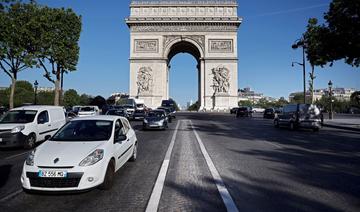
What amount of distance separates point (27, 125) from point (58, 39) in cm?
2046

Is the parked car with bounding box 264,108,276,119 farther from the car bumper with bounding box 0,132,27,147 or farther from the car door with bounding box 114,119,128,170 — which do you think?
the car door with bounding box 114,119,128,170

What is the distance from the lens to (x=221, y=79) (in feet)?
175

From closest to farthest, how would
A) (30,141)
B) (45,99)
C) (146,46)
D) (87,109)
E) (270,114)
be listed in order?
(30,141), (87,109), (270,114), (146,46), (45,99)

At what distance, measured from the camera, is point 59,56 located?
1180 inches

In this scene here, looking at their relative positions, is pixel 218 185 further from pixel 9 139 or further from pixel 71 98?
pixel 71 98

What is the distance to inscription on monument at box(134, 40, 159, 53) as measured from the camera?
5488cm

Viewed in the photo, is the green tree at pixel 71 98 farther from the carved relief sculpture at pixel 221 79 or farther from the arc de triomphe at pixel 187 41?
the carved relief sculpture at pixel 221 79

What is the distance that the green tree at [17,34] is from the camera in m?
26.5

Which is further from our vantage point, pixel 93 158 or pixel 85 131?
pixel 85 131

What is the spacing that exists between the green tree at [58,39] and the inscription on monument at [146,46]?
22.4 metres

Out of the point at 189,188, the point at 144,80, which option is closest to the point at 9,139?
the point at 189,188

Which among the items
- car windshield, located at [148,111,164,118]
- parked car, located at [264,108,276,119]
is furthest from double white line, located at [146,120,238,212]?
parked car, located at [264,108,276,119]

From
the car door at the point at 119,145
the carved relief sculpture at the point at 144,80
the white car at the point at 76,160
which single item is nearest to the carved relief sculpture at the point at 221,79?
the carved relief sculpture at the point at 144,80

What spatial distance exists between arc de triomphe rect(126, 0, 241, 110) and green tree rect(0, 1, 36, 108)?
87.8 ft
